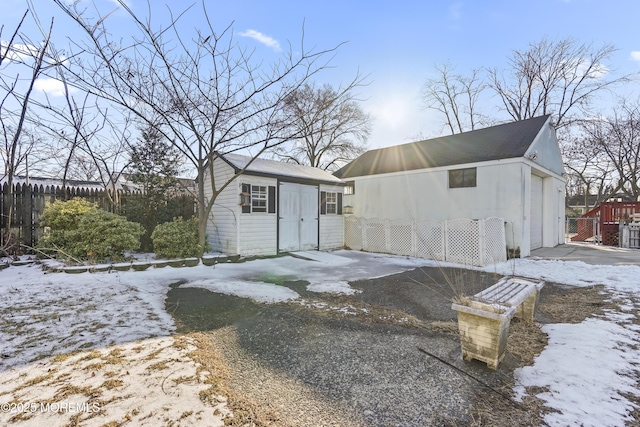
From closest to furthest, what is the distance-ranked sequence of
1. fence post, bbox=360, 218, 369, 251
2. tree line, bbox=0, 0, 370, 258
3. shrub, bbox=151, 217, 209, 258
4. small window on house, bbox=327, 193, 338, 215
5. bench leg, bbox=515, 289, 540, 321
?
bench leg, bbox=515, 289, 540, 321 < tree line, bbox=0, 0, 370, 258 < shrub, bbox=151, 217, 209, 258 < fence post, bbox=360, 218, 369, 251 < small window on house, bbox=327, 193, 338, 215

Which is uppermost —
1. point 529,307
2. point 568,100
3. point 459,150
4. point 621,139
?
point 568,100

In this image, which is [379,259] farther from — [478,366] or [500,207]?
[478,366]

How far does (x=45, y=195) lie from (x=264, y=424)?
944 centimetres

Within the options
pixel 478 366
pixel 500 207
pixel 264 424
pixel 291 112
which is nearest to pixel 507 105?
pixel 500 207

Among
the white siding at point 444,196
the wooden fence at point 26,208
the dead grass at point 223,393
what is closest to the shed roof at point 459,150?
the white siding at point 444,196

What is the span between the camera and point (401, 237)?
9148 millimetres

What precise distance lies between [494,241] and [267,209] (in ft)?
20.9

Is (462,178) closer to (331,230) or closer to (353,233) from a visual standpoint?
(353,233)

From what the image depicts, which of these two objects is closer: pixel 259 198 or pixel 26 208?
pixel 26 208

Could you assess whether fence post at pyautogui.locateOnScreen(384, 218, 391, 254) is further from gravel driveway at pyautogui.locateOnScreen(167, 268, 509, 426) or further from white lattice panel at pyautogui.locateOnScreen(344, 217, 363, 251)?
gravel driveway at pyautogui.locateOnScreen(167, 268, 509, 426)

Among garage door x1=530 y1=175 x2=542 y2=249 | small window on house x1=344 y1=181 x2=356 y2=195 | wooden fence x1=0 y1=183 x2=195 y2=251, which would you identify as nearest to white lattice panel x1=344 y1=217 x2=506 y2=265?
small window on house x1=344 y1=181 x2=356 y2=195

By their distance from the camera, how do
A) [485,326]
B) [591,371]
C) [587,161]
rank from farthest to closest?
1. [587,161]
2. [485,326]
3. [591,371]

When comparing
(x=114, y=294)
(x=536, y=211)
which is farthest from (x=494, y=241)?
(x=114, y=294)

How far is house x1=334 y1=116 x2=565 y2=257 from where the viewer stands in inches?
337
